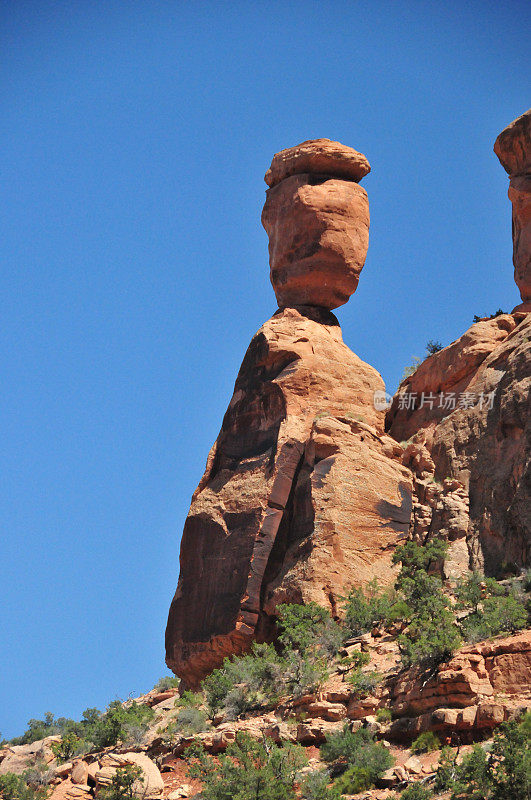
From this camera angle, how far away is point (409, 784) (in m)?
20.2

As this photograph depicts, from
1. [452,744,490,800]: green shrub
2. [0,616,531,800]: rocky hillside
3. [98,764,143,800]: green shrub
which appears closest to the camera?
[452,744,490,800]: green shrub

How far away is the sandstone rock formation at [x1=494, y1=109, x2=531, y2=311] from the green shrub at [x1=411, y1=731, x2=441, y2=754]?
21.3 m

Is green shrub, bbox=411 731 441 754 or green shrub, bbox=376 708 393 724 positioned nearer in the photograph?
green shrub, bbox=411 731 441 754

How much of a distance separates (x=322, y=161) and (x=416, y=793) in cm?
2970

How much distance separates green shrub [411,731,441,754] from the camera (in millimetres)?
21375

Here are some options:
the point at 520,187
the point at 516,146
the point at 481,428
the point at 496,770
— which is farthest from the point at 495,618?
the point at 516,146

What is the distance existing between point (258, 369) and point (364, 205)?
29.7ft

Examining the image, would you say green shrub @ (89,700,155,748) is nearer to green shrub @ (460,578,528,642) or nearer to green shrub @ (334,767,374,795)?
green shrub @ (334,767,374,795)

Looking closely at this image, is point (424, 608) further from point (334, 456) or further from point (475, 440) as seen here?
point (334, 456)

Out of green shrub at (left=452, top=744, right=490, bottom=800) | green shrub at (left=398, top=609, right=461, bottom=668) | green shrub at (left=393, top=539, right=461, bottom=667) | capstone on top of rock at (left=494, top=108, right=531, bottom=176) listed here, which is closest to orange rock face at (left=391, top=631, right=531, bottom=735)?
green shrub at (left=398, top=609, right=461, bottom=668)

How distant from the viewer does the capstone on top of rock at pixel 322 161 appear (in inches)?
1718

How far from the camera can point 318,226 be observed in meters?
42.0

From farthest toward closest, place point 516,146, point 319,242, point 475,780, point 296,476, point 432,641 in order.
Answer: point 319,242 < point 516,146 < point 296,476 < point 432,641 < point 475,780

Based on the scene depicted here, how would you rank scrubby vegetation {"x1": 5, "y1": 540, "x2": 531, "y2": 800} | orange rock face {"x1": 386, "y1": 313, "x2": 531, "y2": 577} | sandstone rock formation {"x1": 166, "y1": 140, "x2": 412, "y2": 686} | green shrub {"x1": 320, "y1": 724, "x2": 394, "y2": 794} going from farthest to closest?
1. sandstone rock formation {"x1": 166, "y1": 140, "x2": 412, "y2": 686}
2. orange rock face {"x1": 386, "y1": 313, "x2": 531, "y2": 577}
3. green shrub {"x1": 320, "y1": 724, "x2": 394, "y2": 794}
4. scrubby vegetation {"x1": 5, "y1": 540, "x2": 531, "y2": 800}
